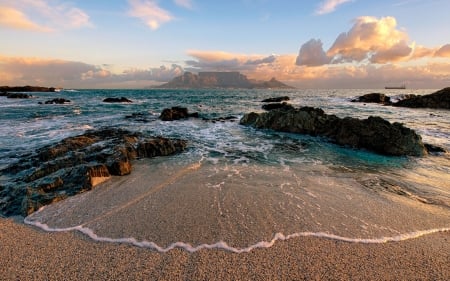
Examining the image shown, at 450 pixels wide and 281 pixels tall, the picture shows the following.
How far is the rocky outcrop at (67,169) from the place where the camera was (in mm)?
6168

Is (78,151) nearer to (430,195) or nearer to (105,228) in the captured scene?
(105,228)

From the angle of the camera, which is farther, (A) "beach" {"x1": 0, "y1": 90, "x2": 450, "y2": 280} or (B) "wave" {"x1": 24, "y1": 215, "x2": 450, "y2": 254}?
(B) "wave" {"x1": 24, "y1": 215, "x2": 450, "y2": 254}

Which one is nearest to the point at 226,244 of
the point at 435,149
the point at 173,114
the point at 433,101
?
the point at 435,149

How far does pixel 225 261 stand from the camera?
13.1 ft

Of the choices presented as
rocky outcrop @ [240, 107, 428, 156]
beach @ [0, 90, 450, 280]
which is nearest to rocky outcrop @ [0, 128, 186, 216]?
beach @ [0, 90, 450, 280]

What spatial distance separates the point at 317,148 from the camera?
514 inches

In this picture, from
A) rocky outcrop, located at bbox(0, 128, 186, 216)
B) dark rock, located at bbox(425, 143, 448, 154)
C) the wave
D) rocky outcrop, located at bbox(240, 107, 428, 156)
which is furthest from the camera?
dark rock, located at bbox(425, 143, 448, 154)

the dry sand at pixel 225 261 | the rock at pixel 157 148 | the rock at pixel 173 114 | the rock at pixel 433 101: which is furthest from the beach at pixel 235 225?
the rock at pixel 433 101

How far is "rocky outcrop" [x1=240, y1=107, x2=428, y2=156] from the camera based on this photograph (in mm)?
12219

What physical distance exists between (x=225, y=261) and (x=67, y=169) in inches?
243

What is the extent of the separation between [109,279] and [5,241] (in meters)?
2.49

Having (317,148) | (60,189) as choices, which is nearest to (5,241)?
(60,189)

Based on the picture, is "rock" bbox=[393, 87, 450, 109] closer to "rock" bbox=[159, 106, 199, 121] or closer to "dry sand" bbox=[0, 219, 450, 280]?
"rock" bbox=[159, 106, 199, 121]

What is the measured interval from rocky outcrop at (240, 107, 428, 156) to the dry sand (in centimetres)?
888
